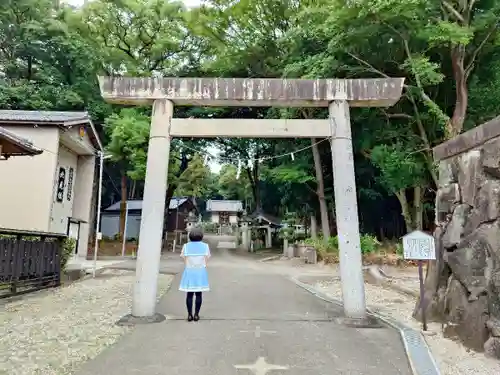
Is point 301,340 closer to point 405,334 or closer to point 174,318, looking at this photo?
point 405,334

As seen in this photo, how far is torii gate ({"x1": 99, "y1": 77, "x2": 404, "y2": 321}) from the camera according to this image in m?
7.27

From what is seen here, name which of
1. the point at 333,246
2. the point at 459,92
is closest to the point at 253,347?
the point at 459,92

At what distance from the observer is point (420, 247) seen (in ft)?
20.7

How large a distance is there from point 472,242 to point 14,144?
10.3 meters

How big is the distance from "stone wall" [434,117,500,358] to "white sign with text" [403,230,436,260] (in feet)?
0.94

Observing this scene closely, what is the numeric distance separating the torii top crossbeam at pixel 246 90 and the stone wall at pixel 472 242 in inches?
69.8

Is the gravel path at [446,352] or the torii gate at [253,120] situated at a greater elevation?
the torii gate at [253,120]

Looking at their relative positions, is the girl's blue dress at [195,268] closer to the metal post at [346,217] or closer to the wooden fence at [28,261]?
the metal post at [346,217]

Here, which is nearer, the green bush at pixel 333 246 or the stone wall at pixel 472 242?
the stone wall at pixel 472 242

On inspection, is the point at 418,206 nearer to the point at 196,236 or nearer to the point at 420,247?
the point at 420,247

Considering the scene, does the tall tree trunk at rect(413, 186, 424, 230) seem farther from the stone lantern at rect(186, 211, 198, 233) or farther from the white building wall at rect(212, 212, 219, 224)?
the white building wall at rect(212, 212, 219, 224)

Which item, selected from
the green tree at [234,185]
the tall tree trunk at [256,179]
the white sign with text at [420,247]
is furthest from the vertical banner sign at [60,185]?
the green tree at [234,185]

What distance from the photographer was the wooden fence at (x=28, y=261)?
8.89 meters

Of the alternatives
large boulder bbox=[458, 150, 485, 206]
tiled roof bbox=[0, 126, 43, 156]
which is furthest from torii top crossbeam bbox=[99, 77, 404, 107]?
tiled roof bbox=[0, 126, 43, 156]
